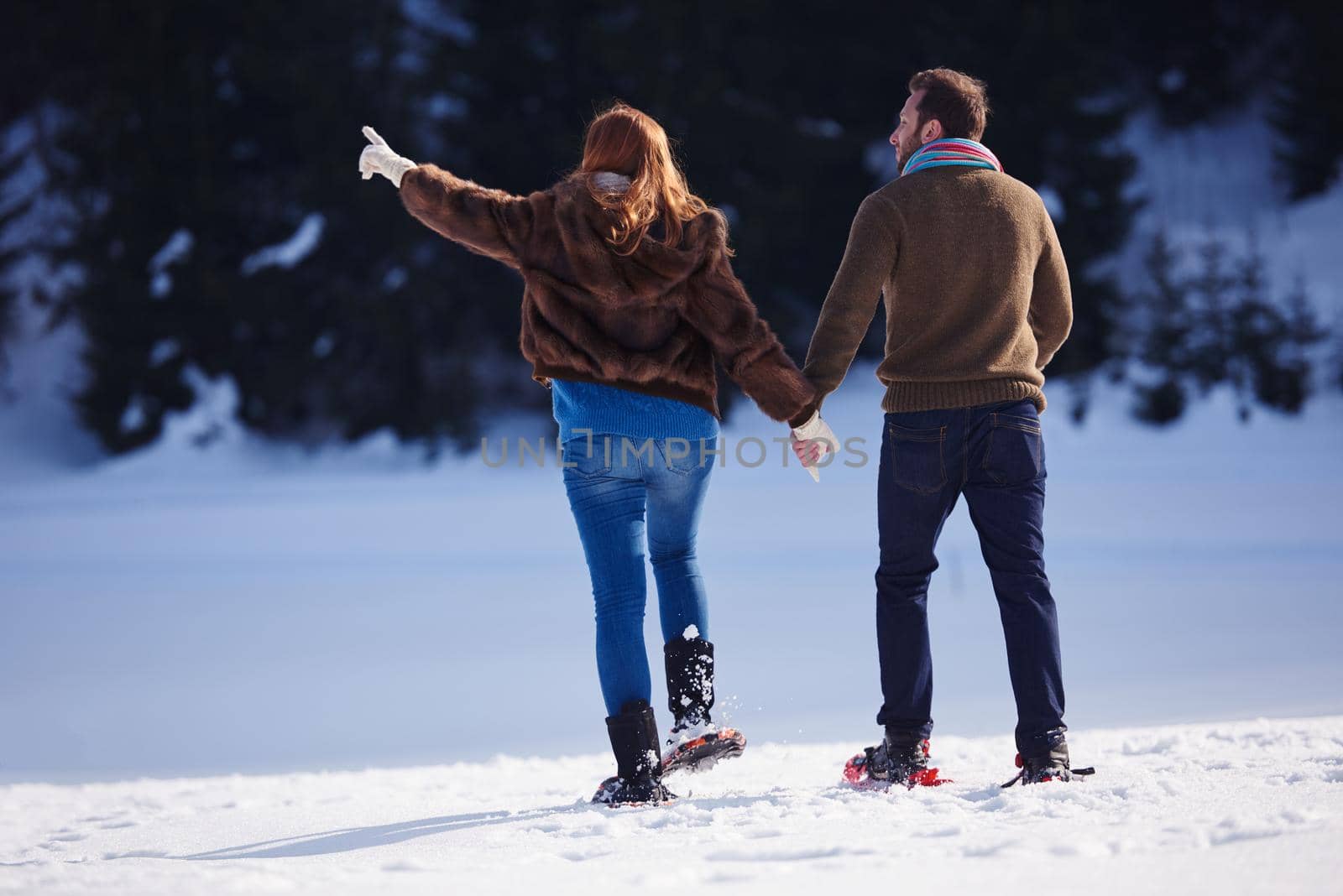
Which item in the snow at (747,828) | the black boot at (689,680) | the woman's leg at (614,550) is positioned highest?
the woman's leg at (614,550)

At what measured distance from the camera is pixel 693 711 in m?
2.60

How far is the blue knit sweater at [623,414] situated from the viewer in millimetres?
2461

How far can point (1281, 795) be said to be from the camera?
214 centimetres

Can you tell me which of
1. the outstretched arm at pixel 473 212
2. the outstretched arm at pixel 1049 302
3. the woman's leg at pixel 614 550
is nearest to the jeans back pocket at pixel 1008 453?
the outstretched arm at pixel 1049 302

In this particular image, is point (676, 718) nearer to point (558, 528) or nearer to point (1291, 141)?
point (558, 528)

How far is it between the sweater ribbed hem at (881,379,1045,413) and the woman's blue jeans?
0.39 metres

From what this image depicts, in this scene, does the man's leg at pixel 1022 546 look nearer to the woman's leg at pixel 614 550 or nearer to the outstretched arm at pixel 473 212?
the woman's leg at pixel 614 550

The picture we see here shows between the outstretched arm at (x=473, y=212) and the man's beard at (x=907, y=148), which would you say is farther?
the man's beard at (x=907, y=148)

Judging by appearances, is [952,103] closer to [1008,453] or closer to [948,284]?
[948,284]

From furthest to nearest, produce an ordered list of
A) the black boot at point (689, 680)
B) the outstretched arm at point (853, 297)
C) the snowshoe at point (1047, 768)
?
the black boot at point (689, 680) < the outstretched arm at point (853, 297) < the snowshoe at point (1047, 768)

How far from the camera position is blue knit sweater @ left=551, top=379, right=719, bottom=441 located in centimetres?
246

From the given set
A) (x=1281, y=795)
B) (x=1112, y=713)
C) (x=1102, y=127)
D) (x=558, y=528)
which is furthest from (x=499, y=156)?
(x=1281, y=795)

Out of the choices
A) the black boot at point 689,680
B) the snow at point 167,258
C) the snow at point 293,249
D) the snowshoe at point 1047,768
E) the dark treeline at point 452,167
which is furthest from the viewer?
the snow at point 293,249

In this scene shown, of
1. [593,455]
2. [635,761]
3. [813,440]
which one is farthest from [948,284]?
[635,761]
